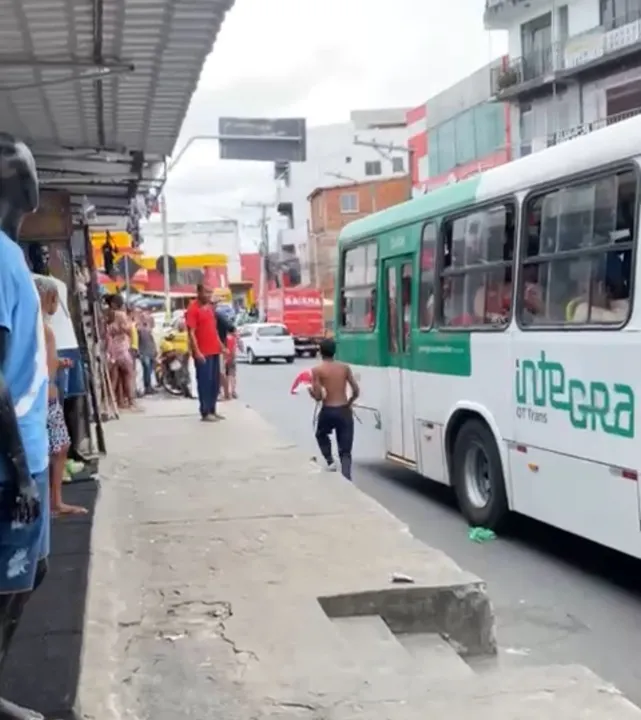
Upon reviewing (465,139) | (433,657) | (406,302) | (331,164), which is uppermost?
(331,164)

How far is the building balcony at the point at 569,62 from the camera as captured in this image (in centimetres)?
3403

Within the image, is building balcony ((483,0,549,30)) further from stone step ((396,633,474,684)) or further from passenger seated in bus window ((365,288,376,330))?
stone step ((396,633,474,684))

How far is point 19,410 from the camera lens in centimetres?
313

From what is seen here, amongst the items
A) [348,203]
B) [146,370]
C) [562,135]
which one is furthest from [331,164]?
[146,370]

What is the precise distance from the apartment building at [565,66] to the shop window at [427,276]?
1000 inches

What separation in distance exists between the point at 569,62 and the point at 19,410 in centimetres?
3588

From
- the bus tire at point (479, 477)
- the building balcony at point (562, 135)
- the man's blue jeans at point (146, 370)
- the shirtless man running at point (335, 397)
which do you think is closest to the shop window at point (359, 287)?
the shirtless man running at point (335, 397)

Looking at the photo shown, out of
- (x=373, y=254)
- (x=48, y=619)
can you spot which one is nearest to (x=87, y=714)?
(x=48, y=619)

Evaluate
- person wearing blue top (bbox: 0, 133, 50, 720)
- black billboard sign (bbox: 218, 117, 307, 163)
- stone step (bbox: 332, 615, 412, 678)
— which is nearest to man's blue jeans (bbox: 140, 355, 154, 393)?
black billboard sign (bbox: 218, 117, 307, 163)

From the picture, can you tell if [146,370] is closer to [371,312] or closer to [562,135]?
[371,312]

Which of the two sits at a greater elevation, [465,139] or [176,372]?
[465,139]

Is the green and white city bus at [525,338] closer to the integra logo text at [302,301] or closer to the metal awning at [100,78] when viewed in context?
the metal awning at [100,78]

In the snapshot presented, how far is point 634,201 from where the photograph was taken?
22.5 ft

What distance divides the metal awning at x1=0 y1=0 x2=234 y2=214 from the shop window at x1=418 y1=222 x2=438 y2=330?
2.43 meters
